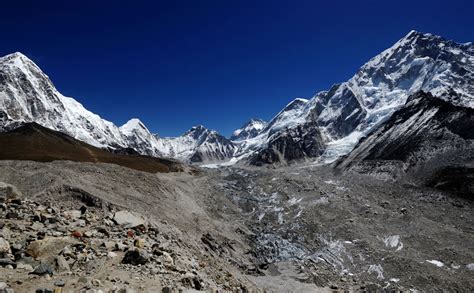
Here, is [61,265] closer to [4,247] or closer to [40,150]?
[4,247]

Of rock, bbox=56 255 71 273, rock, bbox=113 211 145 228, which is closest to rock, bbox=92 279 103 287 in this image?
rock, bbox=56 255 71 273

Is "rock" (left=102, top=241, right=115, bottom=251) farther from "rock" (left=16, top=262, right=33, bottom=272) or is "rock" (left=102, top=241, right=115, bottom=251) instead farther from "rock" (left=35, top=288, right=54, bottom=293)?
"rock" (left=35, top=288, right=54, bottom=293)

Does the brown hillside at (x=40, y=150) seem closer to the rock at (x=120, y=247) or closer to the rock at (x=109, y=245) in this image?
the rock at (x=109, y=245)

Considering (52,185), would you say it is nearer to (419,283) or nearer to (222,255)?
(222,255)

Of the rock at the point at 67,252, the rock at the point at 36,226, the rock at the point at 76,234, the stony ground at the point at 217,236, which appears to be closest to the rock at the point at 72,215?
the stony ground at the point at 217,236

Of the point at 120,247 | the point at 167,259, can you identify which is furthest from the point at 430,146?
the point at 120,247

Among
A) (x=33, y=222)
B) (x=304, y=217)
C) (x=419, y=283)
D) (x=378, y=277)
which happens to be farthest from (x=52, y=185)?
(x=304, y=217)
